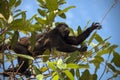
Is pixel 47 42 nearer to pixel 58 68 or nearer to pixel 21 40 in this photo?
pixel 21 40

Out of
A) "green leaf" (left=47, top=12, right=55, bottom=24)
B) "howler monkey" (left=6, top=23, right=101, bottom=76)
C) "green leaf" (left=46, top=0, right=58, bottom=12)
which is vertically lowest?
"howler monkey" (left=6, top=23, right=101, bottom=76)

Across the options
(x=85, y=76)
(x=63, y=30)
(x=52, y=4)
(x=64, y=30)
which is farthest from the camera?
(x=63, y=30)

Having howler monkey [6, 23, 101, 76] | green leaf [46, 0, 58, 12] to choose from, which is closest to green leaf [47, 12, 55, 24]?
green leaf [46, 0, 58, 12]

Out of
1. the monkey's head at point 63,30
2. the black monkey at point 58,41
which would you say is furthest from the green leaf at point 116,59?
the monkey's head at point 63,30

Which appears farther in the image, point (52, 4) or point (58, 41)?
point (58, 41)

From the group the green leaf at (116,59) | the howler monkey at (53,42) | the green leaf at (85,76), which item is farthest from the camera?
the howler monkey at (53,42)

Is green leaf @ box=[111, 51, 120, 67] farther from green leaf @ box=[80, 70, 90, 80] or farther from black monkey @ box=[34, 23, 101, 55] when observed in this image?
black monkey @ box=[34, 23, 101, 55]

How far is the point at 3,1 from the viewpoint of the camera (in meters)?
1.75

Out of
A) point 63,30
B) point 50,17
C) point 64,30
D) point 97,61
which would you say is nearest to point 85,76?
point 97,61

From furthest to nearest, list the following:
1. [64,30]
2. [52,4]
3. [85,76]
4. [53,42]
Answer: [53,42] → [64,30] → [52,4] → [85,76]

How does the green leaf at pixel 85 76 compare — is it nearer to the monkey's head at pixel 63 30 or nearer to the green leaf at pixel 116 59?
the green leaf at pixel 116 59

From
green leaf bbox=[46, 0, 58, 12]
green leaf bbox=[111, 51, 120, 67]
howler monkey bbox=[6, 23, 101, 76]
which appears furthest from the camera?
howler monkey bbox=[6, 23, 101, 76]

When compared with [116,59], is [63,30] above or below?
above

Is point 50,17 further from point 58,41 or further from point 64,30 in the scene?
point 58,41
